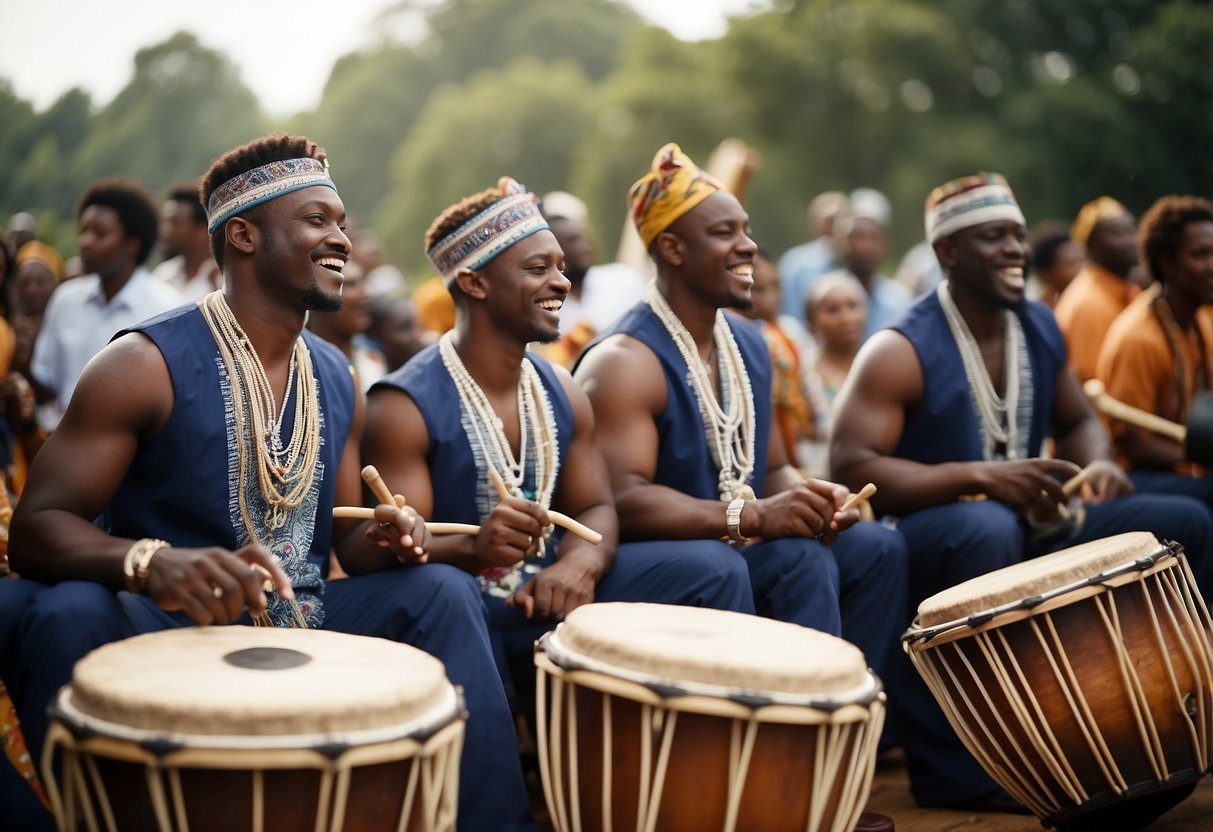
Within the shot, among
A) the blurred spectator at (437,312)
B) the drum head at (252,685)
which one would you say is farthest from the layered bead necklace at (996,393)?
the blurred spectator at (437,312)

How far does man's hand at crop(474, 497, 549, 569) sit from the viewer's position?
3990mm

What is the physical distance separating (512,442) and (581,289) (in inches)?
146

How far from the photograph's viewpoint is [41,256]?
955 cm

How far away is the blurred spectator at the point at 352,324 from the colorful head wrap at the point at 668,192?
1867mm

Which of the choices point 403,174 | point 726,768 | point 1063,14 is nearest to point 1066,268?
point 726,768

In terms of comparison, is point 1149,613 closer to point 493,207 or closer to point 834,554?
point 834,554

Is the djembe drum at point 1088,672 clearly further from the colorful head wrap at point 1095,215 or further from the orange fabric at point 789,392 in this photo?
the colorful head wrap at point 1095,215

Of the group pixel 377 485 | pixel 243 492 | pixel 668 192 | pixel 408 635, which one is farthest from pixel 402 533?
pixel 668 192

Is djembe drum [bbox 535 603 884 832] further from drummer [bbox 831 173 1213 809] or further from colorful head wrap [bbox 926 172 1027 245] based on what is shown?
colorful head wrap [bbox 926 172 1027 245]

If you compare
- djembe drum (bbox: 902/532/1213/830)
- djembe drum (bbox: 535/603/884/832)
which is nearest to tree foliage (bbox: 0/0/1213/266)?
djembe drum (bbox: 535/603/884/832)

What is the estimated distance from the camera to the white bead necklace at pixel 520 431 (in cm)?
450

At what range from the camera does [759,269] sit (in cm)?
831

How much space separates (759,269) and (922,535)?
11.4 ft

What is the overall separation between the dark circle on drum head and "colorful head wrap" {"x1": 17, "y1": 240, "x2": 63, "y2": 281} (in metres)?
7.14
